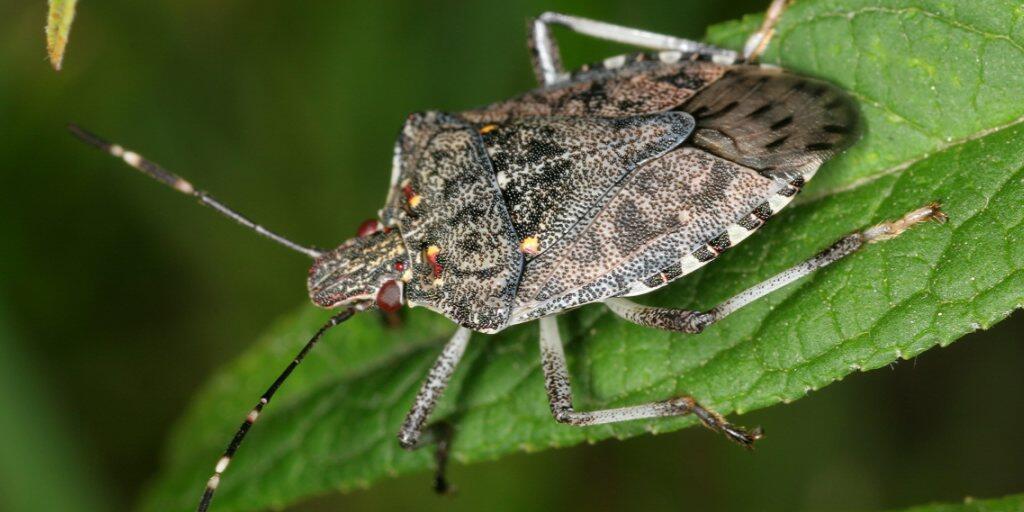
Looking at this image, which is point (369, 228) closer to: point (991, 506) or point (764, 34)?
point (764, 34)

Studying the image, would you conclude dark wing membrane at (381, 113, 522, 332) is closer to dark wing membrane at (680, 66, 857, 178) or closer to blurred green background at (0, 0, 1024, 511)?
dark wing membrane at (680, 66, 857, 178)

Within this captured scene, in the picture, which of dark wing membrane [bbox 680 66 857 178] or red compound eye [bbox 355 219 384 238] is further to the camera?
red compound eye [bbox 355 219 384 238]

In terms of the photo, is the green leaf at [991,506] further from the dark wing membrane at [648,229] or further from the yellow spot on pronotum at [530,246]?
the yellow spot on pronotum at [530,246]

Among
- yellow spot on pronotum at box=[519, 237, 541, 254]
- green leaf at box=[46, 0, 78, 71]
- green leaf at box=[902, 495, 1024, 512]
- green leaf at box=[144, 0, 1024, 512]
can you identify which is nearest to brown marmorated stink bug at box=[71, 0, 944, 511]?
yellow spot on pronotum at box=[519, 237, 541, 254]

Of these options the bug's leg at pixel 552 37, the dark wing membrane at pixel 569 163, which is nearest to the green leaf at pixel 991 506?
the dark wing membrane at pixel 569 163

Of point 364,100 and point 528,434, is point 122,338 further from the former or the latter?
point 528,434

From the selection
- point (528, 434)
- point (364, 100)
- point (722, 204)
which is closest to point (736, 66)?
point (722, 204)
